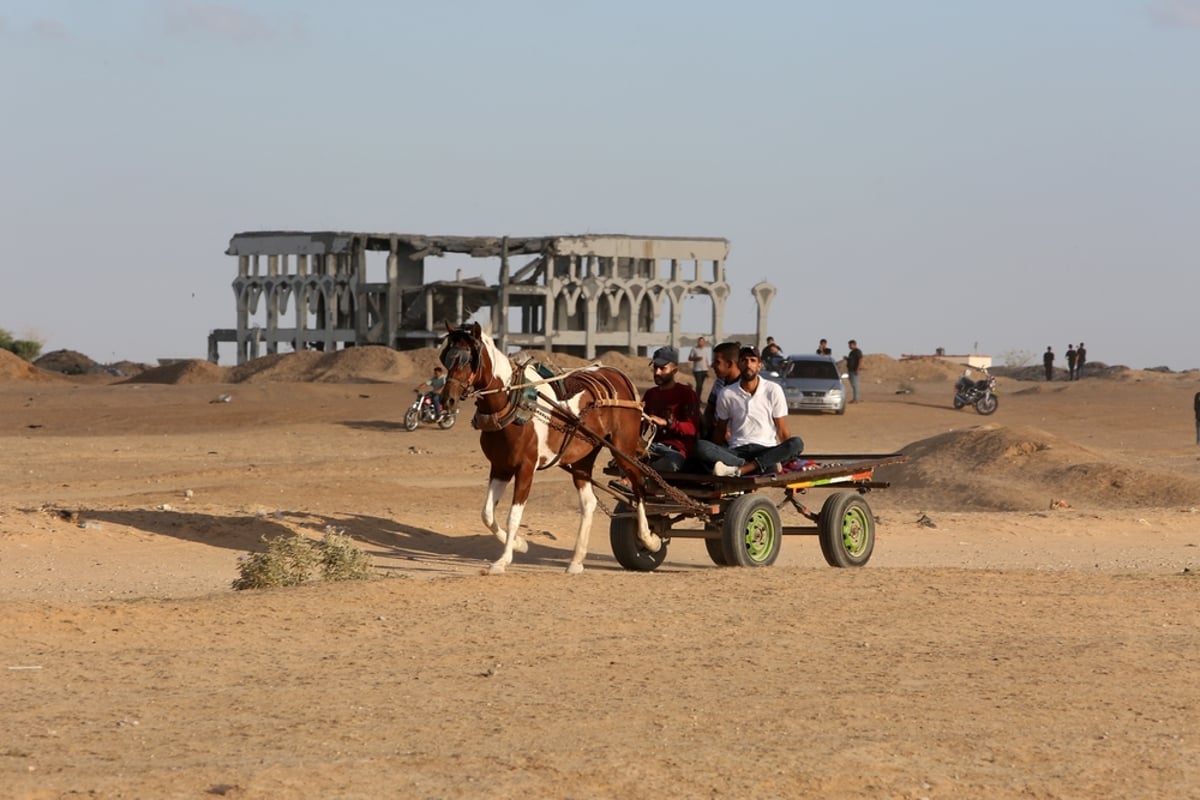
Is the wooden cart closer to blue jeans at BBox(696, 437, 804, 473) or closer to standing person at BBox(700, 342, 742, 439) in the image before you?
blue jeans at BBox(696, 437, 804, 473)

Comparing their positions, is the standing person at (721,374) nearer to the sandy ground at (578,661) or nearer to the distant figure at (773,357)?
the sandy ground at (578,661)

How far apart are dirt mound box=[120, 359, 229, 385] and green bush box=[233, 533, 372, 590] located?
152 ft

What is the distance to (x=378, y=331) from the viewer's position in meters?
65.9

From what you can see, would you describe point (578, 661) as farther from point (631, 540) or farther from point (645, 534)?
point (631, 540)

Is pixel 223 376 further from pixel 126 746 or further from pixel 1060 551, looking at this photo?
pixel 126 746

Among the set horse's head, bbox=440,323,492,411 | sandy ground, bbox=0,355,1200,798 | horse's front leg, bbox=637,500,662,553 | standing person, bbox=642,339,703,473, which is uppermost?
horse's head, bbox=440,323,492,411

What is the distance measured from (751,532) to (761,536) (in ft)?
0.50

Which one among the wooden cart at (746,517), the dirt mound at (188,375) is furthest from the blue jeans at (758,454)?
the dirt mound at (188,375)

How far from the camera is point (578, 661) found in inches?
448

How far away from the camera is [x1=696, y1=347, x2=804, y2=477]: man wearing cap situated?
16.1m

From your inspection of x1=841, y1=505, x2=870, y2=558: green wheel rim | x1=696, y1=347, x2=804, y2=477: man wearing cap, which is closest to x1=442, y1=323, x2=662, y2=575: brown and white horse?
x1=696, y1=347, x2=804, y2=477: man wearing cap

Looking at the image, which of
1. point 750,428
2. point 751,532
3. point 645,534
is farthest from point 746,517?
point 645,534

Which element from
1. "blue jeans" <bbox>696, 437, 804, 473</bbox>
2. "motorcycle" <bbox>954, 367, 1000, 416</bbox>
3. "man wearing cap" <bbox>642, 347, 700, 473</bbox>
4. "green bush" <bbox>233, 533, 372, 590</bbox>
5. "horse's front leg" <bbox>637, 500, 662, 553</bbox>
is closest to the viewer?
"green bush" <bbox>233, 533, 372, 590</bbox>

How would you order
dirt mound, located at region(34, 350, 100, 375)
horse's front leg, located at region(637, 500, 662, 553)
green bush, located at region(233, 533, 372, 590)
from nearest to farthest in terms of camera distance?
green bush, located at region(233, 533, 372, 590)
horse's front leg, located at region(637, 500, 662, 553)
dirt mound, located at region(34, 350, 100, 375)
